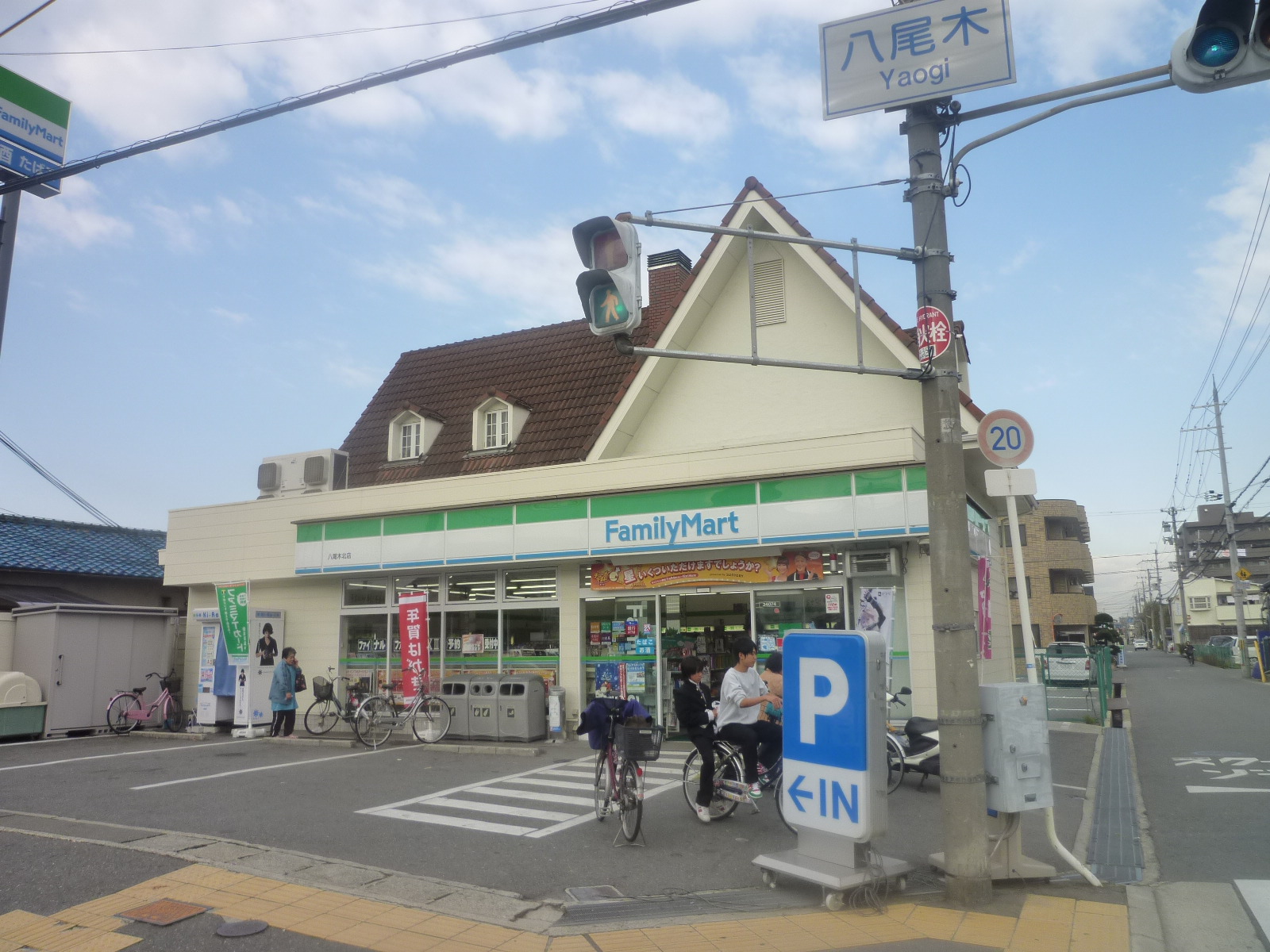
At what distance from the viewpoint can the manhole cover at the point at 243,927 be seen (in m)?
5.49

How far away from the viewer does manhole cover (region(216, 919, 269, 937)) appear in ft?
18.0

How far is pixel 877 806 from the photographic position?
20.5 ft

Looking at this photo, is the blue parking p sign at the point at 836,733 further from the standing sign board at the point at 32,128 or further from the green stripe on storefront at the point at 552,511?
the standing sign board at the point at 32,128

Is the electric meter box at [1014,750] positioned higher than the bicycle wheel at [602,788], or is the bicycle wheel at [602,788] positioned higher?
the electric meter box at [1014,750]

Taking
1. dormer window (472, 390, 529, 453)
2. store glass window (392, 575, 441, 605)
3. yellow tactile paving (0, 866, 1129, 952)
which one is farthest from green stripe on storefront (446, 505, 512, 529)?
yellow tactile paving (0, 866, 1129, 952)

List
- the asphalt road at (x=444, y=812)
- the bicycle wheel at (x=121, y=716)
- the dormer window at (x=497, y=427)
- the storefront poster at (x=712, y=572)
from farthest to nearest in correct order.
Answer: the dormer window at (x=497, y=427), the bicycle wheel at (x=121, y=716), the storefront poster at (x=712, y=572), the asphalt road at (x=444, y=812)

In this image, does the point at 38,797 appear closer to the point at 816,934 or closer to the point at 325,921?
the point at 325,921

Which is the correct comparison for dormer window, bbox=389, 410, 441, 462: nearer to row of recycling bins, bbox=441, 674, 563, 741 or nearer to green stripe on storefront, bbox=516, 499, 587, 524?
green stripe on storefront, bbox=516, 499, 587, 524

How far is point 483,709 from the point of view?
15.4 metres

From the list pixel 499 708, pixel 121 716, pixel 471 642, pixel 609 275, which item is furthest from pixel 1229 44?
pixel 121 716

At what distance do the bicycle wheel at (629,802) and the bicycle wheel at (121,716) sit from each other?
47.0 ft

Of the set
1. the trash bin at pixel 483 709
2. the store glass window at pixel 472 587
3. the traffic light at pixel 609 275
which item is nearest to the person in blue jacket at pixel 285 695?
the store glass window at pixel 472 587

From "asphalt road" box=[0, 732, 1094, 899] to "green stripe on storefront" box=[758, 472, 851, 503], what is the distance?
4.32 m

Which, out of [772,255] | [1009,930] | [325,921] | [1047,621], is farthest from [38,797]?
[1047,621]
